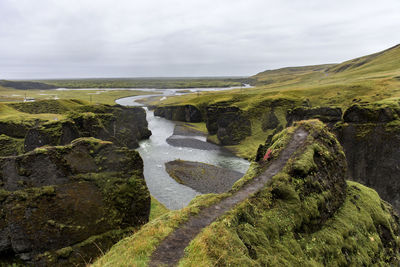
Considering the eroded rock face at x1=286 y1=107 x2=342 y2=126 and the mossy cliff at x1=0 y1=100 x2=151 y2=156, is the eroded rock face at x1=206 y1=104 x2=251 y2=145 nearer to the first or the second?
the eroded rock face at x1=286 y1=107 x2=342 y2=126

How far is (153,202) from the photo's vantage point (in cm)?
3362

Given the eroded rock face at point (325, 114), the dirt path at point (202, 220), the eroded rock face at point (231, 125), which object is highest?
the eroded rock face at point (325, 114)

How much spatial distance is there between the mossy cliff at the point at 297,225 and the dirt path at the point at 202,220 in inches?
13.6

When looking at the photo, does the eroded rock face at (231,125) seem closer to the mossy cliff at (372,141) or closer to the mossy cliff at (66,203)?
the mossy cliff at (372,141)

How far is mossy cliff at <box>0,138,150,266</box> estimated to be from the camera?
16703mm

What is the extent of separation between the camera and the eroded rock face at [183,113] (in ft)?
391

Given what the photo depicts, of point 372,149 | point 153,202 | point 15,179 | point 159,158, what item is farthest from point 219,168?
point 15,179

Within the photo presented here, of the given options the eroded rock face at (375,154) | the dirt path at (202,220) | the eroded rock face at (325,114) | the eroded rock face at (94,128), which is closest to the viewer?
the dirt path at (202,220)

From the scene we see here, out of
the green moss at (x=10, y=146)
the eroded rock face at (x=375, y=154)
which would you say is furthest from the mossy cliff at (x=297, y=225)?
the green moss at (x=10, y=146)

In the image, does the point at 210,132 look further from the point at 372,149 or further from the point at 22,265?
the point at 22,265

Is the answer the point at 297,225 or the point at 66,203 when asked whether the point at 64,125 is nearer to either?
the point at 66,203

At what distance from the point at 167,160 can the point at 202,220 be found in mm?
48044

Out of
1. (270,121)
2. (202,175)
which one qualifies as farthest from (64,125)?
(270,121)

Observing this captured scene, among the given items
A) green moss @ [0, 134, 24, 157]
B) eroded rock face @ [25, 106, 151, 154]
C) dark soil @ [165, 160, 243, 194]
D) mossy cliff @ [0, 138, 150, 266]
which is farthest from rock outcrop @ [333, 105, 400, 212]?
green moss @ [0, 134, 24, 157]
